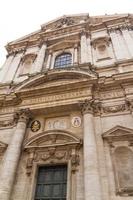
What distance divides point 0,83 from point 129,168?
32.1ft

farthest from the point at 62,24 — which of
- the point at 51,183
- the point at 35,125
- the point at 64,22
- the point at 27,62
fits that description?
the point at 51,183

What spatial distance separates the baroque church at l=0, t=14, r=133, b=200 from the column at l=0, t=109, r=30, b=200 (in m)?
0.04

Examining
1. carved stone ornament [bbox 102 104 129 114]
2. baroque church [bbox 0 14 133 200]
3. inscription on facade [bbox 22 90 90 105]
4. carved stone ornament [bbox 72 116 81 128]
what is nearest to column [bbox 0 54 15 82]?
baroque church [bbox 0 14 133 200]

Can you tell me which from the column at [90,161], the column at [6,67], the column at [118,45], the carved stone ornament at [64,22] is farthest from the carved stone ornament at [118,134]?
the carved stone ornament at [64,22]

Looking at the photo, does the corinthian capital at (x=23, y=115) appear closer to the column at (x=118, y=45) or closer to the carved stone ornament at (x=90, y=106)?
the carved stone ornament at (x=90, y=106)

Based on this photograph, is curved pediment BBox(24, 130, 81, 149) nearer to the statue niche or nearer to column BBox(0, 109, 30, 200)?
column BBox(0, 109, 30, 200)

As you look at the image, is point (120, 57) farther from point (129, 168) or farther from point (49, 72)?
point (129, 168)

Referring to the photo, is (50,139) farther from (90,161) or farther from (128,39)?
(128,39)

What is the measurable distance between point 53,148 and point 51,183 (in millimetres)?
1457

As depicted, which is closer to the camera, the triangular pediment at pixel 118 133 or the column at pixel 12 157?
the column at pixel 12 157

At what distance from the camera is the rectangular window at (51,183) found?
8280 mm

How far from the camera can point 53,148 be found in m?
9.38

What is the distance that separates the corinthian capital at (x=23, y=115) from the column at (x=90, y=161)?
9.91ft

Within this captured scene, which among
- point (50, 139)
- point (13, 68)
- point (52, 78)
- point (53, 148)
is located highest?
point (13, 68)
